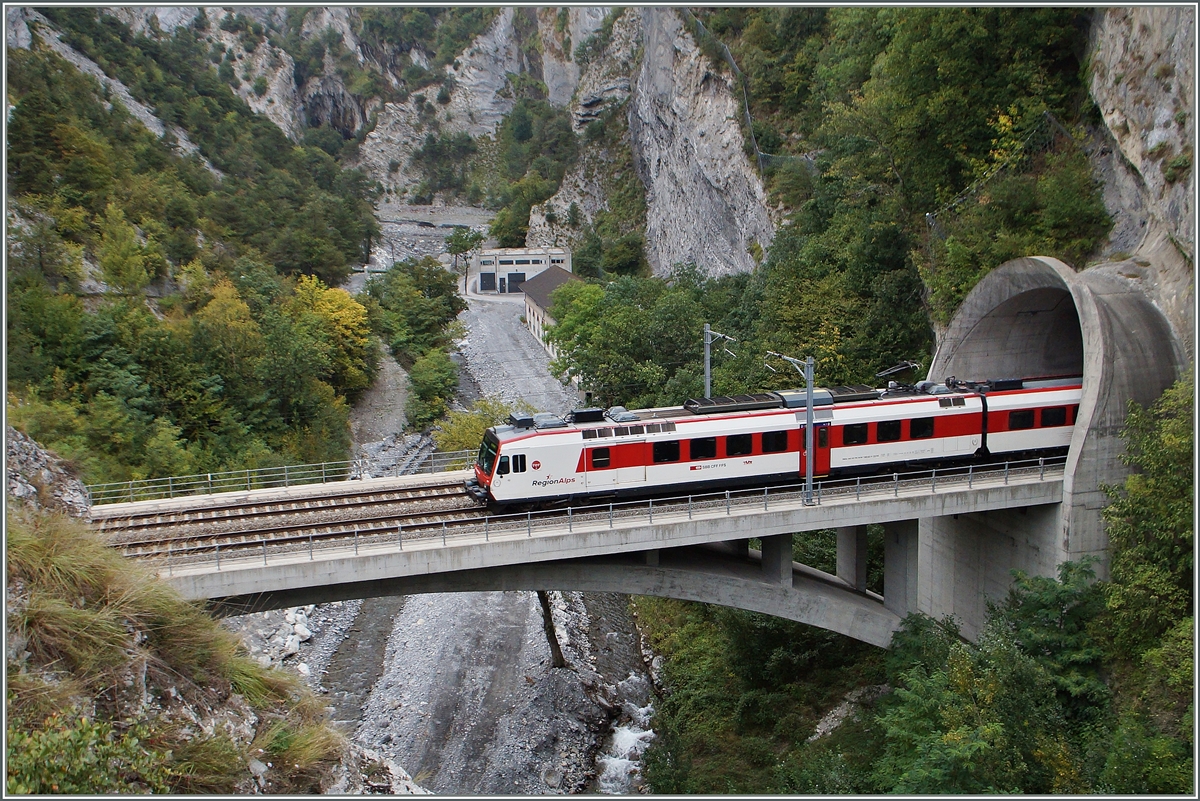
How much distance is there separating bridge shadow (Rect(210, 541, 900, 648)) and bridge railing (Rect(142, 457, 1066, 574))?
0.92m

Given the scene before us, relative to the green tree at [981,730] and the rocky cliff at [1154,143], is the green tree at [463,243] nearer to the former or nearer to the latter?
the rocky cliff at [1154,143]

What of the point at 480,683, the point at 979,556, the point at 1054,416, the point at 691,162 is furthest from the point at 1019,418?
the point at 691,162

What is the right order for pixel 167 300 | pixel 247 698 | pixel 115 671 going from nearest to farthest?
pixel 115 671
pixel 247 698
pixel 167 300

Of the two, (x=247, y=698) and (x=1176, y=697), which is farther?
(x=1176, y=697)

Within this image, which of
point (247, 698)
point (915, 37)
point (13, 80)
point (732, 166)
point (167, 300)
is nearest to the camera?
point (247, 698)

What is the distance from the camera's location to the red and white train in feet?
68.6


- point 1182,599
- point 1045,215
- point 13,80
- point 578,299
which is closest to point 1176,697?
point 1182,599

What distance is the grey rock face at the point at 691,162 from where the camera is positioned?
190ft

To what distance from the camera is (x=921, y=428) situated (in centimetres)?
2353

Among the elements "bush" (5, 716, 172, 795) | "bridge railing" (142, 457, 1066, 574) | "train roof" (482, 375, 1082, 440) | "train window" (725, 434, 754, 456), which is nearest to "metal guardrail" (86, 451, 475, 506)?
"bridge railing" (142, 457, 1066, 574)

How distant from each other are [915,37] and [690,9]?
126 feet

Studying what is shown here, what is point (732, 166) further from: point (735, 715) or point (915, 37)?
point (735, 715)

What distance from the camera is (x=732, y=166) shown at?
5828cm

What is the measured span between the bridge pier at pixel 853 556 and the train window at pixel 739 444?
12.7 feet
